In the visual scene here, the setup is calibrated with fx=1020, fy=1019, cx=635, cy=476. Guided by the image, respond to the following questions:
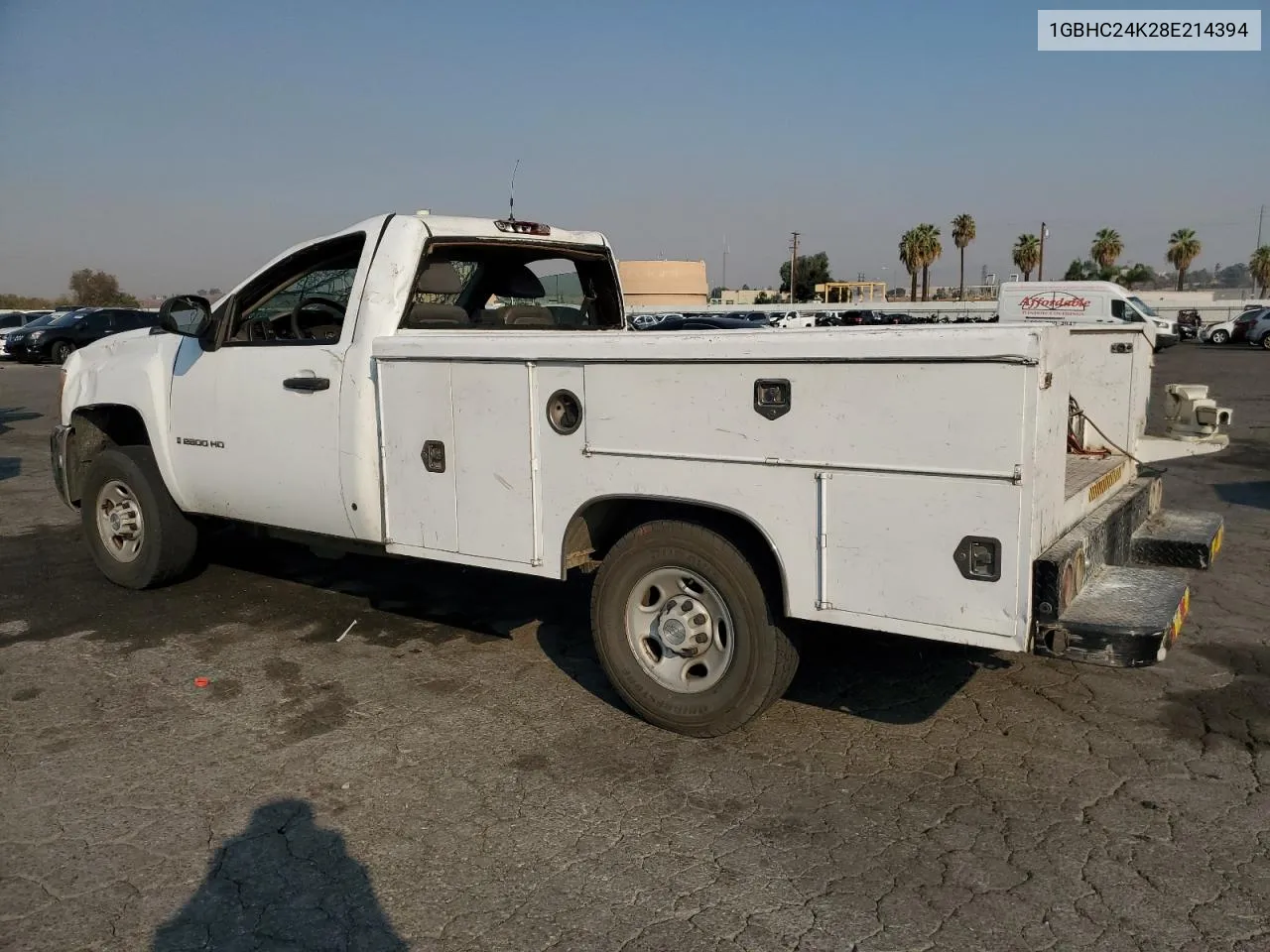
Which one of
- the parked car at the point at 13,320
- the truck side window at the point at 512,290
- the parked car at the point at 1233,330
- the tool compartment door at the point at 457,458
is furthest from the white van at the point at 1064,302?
the parked car at the point at 13,320

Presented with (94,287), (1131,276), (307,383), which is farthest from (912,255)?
(307,383)

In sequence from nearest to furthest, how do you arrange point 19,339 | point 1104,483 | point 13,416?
point 1104,483 → point 13,416 → point 19,339

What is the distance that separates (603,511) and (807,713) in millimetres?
1292

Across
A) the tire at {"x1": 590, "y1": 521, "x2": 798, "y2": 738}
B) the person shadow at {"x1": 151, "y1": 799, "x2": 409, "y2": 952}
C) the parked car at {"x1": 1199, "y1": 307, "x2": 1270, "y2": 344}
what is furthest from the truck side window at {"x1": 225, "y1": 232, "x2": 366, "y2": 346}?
the parked car at {"x1": 1199, "y1": 307, "x2": 1270, "y2": 344}

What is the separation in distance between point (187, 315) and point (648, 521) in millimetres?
3198

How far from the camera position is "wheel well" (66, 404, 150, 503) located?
6758mm

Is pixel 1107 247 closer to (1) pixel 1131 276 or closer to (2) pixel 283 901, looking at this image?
(1) pixel 1131 276

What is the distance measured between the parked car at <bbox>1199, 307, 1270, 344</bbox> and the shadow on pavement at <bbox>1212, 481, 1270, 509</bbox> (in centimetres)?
3484

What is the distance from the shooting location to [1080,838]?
349 cm

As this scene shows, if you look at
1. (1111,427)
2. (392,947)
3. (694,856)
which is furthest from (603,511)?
(1111,427)

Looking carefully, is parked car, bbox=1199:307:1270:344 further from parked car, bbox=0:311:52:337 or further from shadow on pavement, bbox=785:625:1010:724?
parked car, bbox=0:311:52:337

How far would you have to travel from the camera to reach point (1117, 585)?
13.3 ft

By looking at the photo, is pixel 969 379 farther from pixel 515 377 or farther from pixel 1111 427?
pixel 1111 427

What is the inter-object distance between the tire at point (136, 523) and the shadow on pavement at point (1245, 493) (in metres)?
8.86
